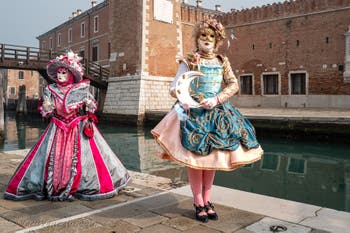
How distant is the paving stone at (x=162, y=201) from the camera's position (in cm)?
329

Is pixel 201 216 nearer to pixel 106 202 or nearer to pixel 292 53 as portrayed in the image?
pixel 106 202

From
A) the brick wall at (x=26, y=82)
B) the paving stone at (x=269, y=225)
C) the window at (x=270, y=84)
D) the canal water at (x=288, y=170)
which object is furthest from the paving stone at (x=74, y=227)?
the brick wall at (x=26, y=82)

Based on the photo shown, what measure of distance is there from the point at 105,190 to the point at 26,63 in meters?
17.5

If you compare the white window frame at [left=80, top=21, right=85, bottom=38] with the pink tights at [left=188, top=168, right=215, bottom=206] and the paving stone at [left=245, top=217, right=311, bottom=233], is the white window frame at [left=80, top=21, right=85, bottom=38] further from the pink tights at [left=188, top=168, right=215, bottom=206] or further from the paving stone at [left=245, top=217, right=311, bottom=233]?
the paving stone at [left=245, top=217, right=311, bottom=233]

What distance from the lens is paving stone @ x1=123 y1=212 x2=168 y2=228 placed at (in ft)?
9.14

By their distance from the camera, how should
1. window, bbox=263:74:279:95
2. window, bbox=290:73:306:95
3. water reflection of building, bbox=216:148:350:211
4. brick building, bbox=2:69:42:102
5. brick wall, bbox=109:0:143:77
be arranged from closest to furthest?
water reflection of building, bbox=216:148:350:211 → brick wall, bbox=109:0:143:77 → window, bbox=290:73:306:95 → window, bbox=263:74:279:95 → brick building, bbox=2:69:42:102

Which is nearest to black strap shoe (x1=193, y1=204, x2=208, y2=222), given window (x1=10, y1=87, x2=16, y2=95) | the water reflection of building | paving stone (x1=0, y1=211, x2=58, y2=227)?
paving stone (x1=0, y1=211, x2=58, y2=227)

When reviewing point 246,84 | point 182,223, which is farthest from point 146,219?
point 246,84

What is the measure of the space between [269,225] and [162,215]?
2.88 feet

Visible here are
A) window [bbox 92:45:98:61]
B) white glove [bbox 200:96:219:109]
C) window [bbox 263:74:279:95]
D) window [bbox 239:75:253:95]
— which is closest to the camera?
white glove [bbox 200:96:219:109]

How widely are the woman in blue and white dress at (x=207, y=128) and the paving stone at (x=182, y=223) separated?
0.08 metres

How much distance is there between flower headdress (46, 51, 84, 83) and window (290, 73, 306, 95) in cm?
1723

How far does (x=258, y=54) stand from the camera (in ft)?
70.1

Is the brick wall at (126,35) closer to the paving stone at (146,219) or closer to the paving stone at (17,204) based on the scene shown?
the paving stone at (17,204)
